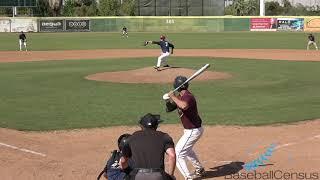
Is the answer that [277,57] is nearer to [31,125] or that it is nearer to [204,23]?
[31,125]

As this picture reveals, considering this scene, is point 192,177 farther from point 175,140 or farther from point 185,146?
point 175,140

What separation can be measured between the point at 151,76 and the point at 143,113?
8.95m

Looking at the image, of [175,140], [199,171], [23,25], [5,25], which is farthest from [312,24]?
[199,171]

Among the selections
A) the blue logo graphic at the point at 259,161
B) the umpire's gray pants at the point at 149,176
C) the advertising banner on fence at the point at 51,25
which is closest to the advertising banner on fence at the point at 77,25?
the advertising banner on fence at the point at 51,25

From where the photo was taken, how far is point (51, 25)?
8119cm

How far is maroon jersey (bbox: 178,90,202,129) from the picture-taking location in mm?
9258

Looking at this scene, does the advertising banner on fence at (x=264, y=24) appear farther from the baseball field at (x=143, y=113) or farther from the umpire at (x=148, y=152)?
the umpire at (x=148, y=152)

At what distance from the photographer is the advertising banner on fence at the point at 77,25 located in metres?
80.6

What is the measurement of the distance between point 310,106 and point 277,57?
2184cm

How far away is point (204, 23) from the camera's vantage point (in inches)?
3103

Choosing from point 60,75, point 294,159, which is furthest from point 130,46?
point 294,159

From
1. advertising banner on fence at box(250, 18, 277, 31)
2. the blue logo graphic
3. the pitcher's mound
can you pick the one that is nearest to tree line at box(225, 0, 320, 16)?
advertising banner on fence at box(250, 18, 277, 31)

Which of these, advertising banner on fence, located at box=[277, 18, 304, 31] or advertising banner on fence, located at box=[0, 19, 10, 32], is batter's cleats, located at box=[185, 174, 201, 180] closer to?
advertising banner on fence, located at box=[277, 18, 304, 31]

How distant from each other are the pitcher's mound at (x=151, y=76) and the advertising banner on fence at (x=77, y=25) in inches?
2142
